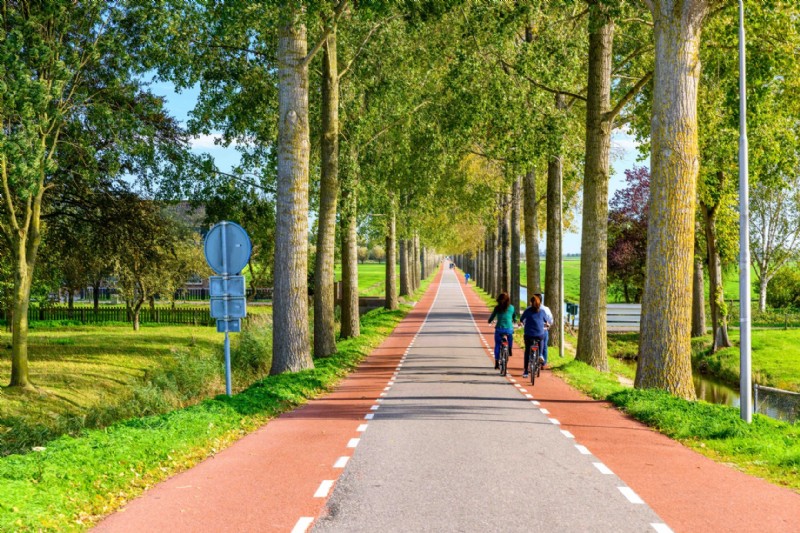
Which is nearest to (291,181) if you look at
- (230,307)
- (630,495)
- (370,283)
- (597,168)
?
(230,307)

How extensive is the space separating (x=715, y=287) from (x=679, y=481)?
26575 mm

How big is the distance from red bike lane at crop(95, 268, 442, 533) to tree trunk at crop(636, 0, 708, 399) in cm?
540

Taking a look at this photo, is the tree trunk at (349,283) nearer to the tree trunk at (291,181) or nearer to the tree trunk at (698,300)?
the tree trunk at (291,181)

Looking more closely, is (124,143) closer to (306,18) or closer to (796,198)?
(306,18)

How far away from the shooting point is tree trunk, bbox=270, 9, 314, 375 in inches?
650

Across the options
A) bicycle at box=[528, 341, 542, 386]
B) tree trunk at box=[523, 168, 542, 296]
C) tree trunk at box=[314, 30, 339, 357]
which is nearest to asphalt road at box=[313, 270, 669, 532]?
bicycle at box=[528, 341, 542, 386]

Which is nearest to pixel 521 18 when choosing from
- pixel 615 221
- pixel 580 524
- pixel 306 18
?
pixel 306 18

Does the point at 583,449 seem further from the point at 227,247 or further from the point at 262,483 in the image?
the point at 227,247

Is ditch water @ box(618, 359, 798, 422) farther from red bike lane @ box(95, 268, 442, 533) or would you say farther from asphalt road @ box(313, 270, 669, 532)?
red bike lane @ box(95, 268, 442, 533)

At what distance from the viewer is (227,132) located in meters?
25.4

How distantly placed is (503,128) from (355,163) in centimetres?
611

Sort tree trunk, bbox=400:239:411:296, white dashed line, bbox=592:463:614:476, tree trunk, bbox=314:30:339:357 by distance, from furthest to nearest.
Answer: tree trunk, bbox=400:239:411:296
tree trunk, bbox=314:30:339:357
white dashed line, bbox=592:463:614:476

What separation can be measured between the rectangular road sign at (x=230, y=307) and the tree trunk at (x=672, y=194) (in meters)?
7.08

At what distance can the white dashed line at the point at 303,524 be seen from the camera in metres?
6.21
